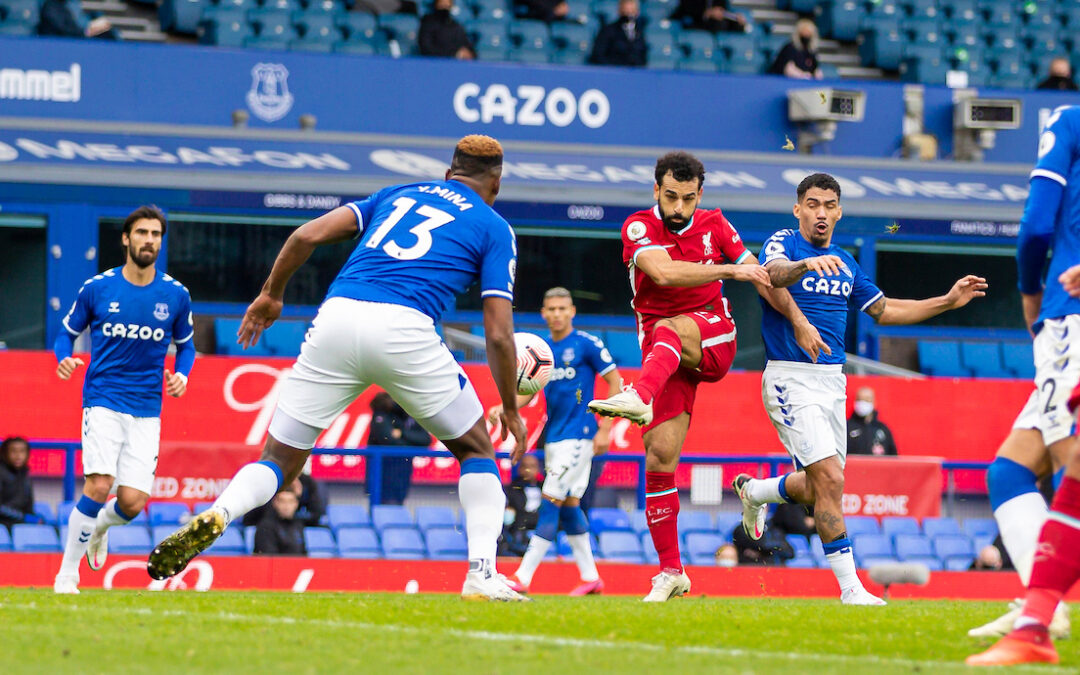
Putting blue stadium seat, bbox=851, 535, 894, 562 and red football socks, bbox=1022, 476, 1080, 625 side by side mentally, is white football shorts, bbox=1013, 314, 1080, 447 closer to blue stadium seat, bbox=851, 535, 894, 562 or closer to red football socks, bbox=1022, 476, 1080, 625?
red football socks, bbox=1022, 476, 1080, 625

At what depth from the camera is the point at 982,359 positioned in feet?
65.9

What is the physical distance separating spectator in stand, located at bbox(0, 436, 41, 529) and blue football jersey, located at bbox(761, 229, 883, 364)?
21.7 feet

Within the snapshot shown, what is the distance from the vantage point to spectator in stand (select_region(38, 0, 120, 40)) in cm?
1878

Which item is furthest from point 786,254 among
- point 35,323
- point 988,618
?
point 35,323

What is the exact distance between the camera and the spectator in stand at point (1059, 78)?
22.7 m

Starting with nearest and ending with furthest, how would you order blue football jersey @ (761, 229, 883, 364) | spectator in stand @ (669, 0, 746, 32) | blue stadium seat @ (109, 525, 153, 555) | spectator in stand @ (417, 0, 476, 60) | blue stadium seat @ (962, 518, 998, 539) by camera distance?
blue football jersey @ (761, 229, 883, 364)
blue stadium seat @ (109, 525, 153, 555)
blue stadium seat @ (962, 518, 998, 539)
spectator in stand @ (417, 0, 476, 60)
spectator in stand @ (669, 0, 746, 32)

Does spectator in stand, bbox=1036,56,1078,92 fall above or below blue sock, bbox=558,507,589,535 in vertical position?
above

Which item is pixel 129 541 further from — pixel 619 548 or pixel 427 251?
pixel 427 251

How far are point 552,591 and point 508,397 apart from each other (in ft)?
21.1

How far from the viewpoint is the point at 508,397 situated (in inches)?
265

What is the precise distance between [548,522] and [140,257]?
383 centimetres

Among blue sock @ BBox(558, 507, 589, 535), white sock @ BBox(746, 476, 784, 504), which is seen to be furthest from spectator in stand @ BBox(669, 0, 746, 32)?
white sock @ BBox(746, 476, 784, 504)

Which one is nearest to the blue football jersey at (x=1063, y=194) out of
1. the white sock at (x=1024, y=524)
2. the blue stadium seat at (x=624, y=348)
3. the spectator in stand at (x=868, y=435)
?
the white sock at (x=1024, y=524)

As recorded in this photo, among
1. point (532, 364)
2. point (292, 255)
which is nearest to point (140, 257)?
point (532, 364)
